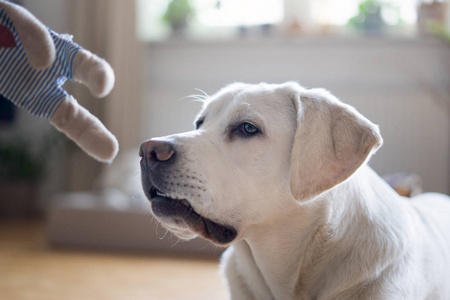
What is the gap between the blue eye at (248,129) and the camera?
1.43 m

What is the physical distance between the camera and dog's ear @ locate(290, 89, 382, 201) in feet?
4.32

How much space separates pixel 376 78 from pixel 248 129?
11.5ft

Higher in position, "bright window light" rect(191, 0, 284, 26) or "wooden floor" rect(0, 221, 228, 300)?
"bright window light" rect(191, 0, 284, 26)

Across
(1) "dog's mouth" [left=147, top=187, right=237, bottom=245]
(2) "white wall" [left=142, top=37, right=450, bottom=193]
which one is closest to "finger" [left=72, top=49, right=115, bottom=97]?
(1) "dog's mouth" [left=147, top=187, right=237, bottom=245]

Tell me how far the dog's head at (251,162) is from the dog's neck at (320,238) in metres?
0.07

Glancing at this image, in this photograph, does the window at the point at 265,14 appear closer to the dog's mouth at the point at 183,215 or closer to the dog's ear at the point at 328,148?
the dog's ear at the point at 328,148

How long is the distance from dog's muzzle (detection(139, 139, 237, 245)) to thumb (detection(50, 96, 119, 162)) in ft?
0.44

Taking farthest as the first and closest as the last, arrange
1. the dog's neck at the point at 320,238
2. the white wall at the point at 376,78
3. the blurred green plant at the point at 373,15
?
the blurred green plant at the point at 373,15, the white wall at the point at 376,78, the dog's neck at the point at 320,238

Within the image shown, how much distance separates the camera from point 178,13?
16.5 feet

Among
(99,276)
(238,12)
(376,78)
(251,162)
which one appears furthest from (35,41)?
(238,12)

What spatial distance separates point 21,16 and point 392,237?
114cm

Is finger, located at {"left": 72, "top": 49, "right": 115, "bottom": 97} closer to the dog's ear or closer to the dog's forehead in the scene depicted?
the dog's forehead

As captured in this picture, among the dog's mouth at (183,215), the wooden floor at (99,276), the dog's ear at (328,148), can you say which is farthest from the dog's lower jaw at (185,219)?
the wooden floor at (99,276)

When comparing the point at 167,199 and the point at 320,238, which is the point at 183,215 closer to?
the point at 167,199
